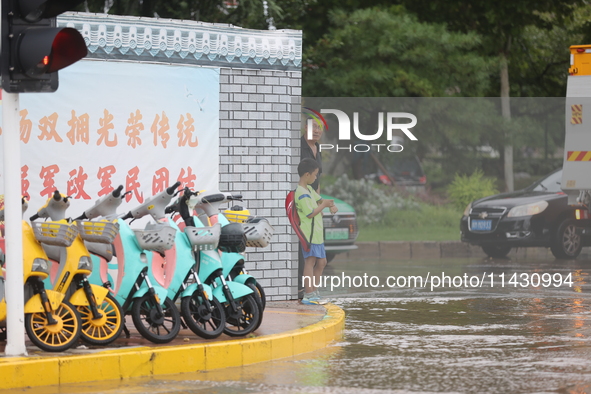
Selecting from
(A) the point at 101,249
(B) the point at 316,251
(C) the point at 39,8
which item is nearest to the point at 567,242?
(B) the point at 316,251

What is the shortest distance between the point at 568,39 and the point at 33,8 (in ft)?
58.9

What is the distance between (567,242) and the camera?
1803cm

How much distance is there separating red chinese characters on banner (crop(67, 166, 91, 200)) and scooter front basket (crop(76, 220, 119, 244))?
103 inches

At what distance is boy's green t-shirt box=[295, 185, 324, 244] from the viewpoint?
1106 centimetres

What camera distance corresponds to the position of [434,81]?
20516 mm

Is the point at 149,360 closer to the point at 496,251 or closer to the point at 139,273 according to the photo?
the point at 139,273

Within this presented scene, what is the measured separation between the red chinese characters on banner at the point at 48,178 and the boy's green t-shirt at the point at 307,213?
2522 mm

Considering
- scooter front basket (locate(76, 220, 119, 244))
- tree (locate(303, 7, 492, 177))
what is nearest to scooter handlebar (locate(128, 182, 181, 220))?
scooter front basket (locate(76, 220, 119, 244))

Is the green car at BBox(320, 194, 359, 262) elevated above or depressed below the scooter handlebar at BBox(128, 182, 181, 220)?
below

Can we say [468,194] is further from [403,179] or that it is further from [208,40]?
[208,40]

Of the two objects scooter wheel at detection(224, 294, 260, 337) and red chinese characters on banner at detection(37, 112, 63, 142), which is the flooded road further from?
red chinese characters on banner at detection(37, 112, 63, 142)

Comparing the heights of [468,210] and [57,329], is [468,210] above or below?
above

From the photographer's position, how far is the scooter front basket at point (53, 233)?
7.67 m

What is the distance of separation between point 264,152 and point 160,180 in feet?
4.19
